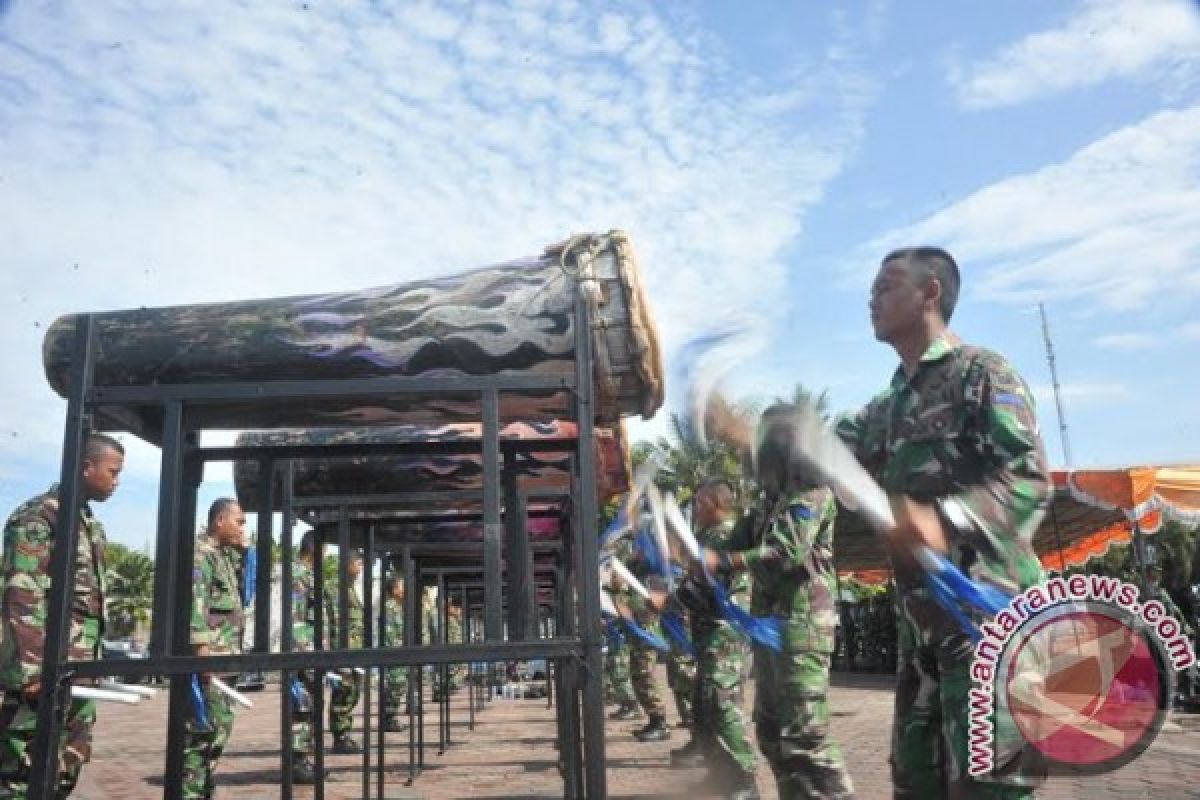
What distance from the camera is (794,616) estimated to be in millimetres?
4574

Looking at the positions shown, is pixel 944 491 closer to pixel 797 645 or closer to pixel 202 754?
pixel 797 645

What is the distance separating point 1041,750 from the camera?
2576 millimetres

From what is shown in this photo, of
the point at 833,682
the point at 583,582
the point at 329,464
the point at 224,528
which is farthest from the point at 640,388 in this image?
the point at 833,682

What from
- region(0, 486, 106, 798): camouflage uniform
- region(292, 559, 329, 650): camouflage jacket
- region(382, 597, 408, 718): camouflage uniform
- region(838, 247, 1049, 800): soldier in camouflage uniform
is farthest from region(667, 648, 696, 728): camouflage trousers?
region(838, 247, 1049, 800): soldier in camouflage uniform

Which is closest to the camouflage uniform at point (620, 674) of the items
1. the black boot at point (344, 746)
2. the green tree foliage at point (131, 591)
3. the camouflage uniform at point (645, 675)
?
the camouflage uniform at point (645, 675)

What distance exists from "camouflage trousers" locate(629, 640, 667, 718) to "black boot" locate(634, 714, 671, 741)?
2.0 inches

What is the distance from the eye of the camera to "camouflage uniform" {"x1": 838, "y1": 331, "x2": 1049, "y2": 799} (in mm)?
2627

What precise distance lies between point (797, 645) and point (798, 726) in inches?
15.5

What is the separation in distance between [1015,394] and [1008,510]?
0.34 meters

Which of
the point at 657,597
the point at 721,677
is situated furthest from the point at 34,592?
the point at 721,677

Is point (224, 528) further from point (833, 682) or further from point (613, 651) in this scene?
point (833, 682)

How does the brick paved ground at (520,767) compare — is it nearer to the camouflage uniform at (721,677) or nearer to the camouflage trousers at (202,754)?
the camouflage uniform at (721,677)

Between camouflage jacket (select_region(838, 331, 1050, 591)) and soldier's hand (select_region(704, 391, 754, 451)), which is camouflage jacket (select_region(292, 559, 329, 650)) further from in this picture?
camouflage jacket (select_region(838, 331, 1050, 591))

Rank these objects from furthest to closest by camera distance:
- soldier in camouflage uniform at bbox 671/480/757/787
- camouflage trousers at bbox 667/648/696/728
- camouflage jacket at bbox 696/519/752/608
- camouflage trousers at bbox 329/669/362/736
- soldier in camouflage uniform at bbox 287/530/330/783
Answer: camouflage trousers at bbox 329/669/362/736
camouflage trousers at bbox 667/648/696/728
camouflage jacket at bbox 696/519/752/608
soldier in camouflage uniform at bbox 287/530/330/783
soldier in camouflage uniform at bbox 671/480/757/787
